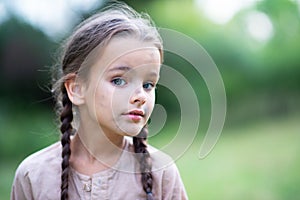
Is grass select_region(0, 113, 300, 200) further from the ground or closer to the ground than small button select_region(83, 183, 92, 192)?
further from the ground

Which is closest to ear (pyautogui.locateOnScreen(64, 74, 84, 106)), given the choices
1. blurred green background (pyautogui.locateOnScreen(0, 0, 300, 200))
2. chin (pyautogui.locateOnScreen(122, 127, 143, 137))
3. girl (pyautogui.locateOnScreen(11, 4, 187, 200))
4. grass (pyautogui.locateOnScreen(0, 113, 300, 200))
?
girl (pyautogui.locateOnScreen(11, 4, 187, 200))

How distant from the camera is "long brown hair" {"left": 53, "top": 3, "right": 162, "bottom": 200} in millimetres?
1005

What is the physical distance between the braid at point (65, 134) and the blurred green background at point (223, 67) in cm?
135

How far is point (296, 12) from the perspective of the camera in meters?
2.61

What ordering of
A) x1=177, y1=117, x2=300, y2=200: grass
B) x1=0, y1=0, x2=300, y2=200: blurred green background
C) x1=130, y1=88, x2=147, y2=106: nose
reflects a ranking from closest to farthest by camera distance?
x1=130, y1=88, x2=147, y2=106: nose, x1=177, y1=117, x2=300, y2=200: grass, x1=0, y1=0, x2=300, y2=200: blurred green background

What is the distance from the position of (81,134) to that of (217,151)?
1.46 m

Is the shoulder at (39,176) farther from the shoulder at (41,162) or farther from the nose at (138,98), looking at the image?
the nose at (138,98)

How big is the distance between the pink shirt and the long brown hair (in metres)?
0.02

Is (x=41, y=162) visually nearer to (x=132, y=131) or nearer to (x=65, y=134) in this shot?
(x=65, y=134)

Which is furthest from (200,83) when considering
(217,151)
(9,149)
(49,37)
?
(9,149)

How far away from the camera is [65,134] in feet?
3.46

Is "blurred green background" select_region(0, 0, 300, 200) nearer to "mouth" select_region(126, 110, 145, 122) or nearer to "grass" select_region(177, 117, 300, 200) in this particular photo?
"grass" select_region(177, 117, 300, 200)

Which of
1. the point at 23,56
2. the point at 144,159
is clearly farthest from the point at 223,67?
the point at 144,159

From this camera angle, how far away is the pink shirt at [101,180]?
3.40ft
